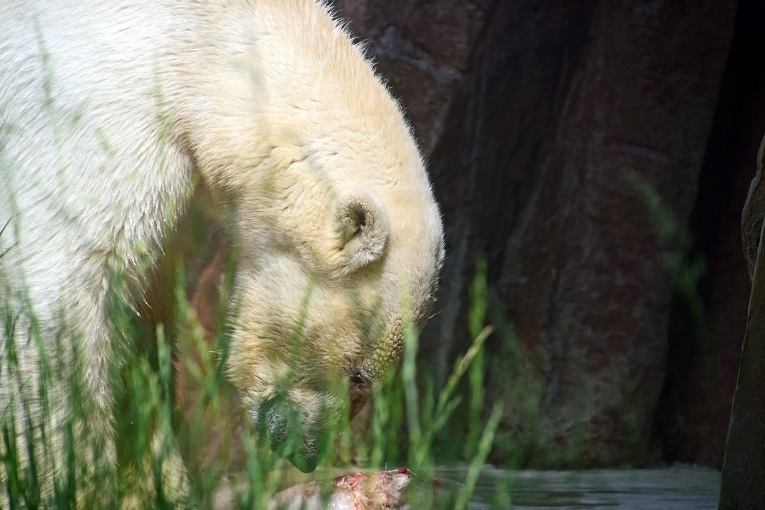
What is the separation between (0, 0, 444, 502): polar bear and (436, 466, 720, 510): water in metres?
0.89

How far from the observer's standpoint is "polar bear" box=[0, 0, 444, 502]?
8.93 ft

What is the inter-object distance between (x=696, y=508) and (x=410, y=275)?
75.2 inches

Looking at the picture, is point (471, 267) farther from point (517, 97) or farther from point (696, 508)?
point (696, 508)

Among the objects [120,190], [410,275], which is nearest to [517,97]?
[410,275]

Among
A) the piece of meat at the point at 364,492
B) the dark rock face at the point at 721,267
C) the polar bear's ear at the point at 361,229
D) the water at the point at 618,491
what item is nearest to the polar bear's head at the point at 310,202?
the polar bear's ear at the point at 361,229

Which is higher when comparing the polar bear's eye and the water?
the polar bear's eye

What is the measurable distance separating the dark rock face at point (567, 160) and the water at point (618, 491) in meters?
0.28

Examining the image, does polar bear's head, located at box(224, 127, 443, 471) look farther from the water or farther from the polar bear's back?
the water

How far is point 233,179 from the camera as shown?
9.81 feet

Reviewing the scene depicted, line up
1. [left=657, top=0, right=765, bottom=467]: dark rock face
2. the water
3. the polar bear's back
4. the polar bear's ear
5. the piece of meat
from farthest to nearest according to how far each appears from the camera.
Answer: [left=657, top=0, right=765, bottom=467]: dark rock face < the water < the piece of meat < the polar bear's ear < the polar bear's back

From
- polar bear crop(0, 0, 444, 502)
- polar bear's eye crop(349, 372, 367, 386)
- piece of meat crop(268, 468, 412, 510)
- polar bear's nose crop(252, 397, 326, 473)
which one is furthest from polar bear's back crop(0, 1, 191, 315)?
piece of meat crop(268, 468, 412, 510)

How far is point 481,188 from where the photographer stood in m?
5.50

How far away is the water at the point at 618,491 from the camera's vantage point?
392 centimetres

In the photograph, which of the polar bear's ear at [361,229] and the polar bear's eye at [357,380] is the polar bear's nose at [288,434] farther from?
the polar bear's ear at [361,229]
